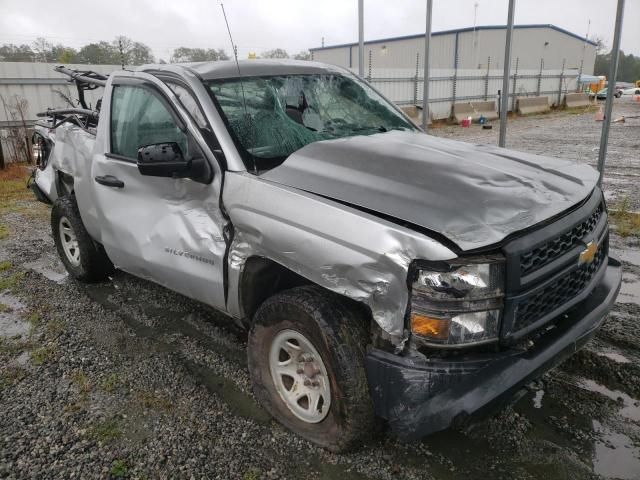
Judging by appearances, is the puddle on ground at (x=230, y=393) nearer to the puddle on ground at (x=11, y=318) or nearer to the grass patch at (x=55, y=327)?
the grass patch at (x=55, y=327)

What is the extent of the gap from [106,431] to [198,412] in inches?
19.1

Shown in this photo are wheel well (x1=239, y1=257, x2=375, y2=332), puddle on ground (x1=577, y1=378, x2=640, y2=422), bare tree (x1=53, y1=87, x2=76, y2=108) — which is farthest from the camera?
bare tree (x1=53, y1=87, x2=76, y2=108)

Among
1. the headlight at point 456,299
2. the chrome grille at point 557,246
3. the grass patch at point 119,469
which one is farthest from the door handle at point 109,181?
the chrome grille at point 557,246

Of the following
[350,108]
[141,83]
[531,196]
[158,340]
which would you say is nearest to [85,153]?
[141,83]

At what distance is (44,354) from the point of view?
11.7ft

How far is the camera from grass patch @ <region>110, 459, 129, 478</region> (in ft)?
7.99

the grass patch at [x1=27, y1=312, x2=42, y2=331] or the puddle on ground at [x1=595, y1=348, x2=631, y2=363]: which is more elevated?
the puddle on ground at [x1=595, y1=348, x2=631, y2=363]

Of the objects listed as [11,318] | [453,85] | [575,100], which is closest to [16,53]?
[11,318]

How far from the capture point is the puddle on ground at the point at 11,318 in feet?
12.9

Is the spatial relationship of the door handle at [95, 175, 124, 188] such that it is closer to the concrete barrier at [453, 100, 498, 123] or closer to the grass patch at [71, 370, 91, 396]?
the grass patch at [71, 370, 91, 396]

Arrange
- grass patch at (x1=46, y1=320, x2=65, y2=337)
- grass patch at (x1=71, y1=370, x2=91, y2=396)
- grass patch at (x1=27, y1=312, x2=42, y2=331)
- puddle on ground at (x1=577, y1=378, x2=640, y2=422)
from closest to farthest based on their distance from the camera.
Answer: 1. puddle on ground at (x1=577, y1=378, x2=640, y2=422)
2. grass patch at (x1=71, y1=370, x2=91, y2=396)
3. grass patch at (x1=46, y1=320, x2=65, y2=337)
4. grass patch at (x1=27, y1=312, x2=42, y2=331)

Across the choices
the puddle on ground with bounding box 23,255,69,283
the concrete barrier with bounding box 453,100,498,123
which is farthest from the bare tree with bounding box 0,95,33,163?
the concrete barrier with bounding box 453,100,498,123

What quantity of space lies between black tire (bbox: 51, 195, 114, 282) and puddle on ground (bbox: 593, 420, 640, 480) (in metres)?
3.90

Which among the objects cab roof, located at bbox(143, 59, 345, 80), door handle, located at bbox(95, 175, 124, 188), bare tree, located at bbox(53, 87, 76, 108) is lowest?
door handle, located at bbox(95, 175, 124, 188)
